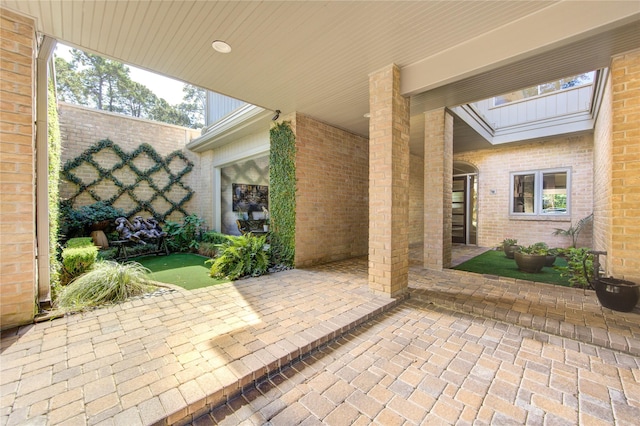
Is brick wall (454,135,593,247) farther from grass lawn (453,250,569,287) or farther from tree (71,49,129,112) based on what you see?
tree (71,49,129,112)

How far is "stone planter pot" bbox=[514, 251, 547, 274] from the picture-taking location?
14.8 feet

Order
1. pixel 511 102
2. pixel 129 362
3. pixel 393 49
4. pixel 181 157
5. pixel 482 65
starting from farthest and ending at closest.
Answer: pixel 181 157 → pixel 511 102 → pixel 393 49 → pixel 482 65 → pixel 129 362

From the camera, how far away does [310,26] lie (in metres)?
2.52

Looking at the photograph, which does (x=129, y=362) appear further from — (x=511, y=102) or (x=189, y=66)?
(x=511, y=102)

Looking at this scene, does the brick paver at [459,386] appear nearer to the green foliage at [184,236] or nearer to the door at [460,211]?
the green foliage at [184,236]

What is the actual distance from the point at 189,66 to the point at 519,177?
27.8 ft

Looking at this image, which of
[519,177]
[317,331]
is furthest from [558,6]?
[519,177]

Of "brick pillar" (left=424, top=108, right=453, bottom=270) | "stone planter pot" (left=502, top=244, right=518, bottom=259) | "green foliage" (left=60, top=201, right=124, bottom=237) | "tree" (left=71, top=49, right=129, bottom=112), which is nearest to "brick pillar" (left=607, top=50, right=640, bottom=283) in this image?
"brick pillar" (left=424, top=108, right=453, bottom=270)

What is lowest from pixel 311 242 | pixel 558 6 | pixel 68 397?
pixel 68 397

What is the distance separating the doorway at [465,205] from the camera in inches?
318

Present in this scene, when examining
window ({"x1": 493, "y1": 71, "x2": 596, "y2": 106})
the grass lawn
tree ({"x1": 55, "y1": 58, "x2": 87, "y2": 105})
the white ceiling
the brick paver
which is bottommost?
the brick paver

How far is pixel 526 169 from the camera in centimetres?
707

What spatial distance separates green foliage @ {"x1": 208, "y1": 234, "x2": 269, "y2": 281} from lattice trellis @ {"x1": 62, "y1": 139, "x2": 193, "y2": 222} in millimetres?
4793

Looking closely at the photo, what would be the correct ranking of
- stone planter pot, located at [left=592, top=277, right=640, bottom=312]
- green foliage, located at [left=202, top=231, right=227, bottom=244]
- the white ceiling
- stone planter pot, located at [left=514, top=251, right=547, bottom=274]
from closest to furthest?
1. the white ceiling
2. stone planter pot, located at [left=592, top=277, right=640, bottom=312]
3. stone planter pot, located at [left=514, top=251, right=547, bottom=274]
4. green foliage, located at [left=202, top=231, right=227, bottom=244]
